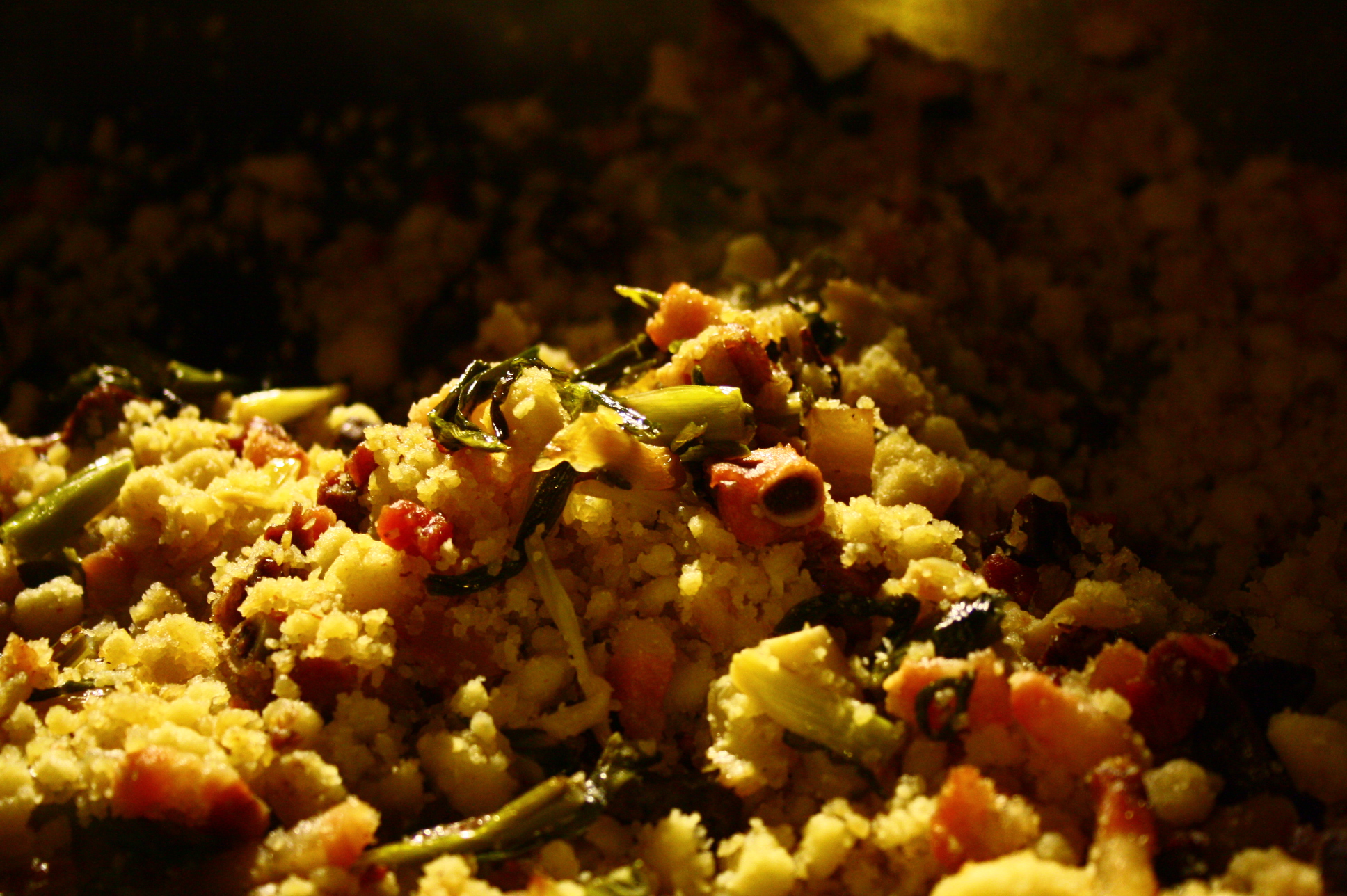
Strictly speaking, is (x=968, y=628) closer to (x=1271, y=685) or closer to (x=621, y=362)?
(x=1271, y=685)

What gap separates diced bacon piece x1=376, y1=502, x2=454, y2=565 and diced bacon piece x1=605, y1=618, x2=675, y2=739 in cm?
24

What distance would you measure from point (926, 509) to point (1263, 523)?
588 millimetres

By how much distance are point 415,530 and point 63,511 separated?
0.59m

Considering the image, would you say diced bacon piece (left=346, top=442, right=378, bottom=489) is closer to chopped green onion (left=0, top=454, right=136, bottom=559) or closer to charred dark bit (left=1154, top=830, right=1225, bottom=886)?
chopped green onion (left=0, top=454, right=136, bottom=559)

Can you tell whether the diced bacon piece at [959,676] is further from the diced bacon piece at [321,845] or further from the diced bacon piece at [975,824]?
the diced bacon piece at [321,845]

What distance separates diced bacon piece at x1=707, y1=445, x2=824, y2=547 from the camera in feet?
4.16

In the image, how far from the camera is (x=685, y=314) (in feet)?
5.07

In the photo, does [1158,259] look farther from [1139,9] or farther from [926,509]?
[926,509]

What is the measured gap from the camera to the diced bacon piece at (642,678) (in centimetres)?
123

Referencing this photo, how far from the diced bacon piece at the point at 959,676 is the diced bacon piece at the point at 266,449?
2.98 feet

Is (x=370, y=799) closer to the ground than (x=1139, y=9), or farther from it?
→ closer to the ground

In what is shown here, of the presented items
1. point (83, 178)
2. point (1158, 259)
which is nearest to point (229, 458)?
point (83, 178)

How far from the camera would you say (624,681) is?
1236 mm

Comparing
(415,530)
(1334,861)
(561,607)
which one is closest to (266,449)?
(415,530)
